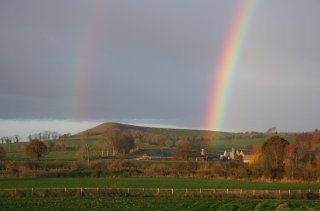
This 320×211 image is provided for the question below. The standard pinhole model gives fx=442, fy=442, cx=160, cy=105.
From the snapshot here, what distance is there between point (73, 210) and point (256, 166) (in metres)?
57.8

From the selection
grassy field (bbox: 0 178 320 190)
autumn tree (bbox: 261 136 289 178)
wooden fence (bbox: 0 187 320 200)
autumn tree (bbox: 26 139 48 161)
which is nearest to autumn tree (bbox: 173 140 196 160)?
autumn tree (bbox: 261 136 289 178)

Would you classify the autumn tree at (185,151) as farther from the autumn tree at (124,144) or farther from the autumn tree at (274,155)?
the autumn tree at (274,155)

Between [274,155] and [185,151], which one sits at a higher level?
[185,151]

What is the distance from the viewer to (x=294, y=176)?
258 feet

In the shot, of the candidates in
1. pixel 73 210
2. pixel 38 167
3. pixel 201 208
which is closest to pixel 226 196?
pixel 201 208

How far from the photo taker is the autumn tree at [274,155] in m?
83.8

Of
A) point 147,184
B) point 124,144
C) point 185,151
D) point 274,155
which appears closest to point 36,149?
point 185,151

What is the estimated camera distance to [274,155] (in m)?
86.3

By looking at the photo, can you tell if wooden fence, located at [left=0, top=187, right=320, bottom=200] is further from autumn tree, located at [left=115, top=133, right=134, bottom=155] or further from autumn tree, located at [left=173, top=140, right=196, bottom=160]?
autumn tree, located at [left=115, top=133, right=134, bottom=155]

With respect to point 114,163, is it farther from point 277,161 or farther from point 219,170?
→ point 277,161

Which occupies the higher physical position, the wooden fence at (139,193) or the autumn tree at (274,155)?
the autumn tree at (274,155)

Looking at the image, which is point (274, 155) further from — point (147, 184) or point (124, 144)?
point (124, 144)

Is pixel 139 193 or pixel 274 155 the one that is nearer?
pixel 139 193

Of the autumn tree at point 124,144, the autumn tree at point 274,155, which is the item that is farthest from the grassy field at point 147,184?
the autumn tree at point 124,144
